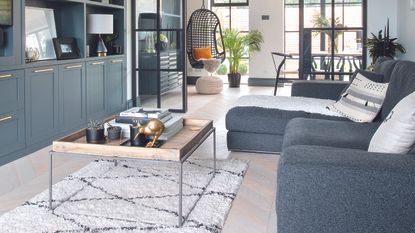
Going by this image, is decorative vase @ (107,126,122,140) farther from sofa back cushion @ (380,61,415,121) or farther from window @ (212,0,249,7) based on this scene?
window @ (212,0,249,7)

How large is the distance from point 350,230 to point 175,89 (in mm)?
5030

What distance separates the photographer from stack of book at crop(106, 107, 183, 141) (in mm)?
2848

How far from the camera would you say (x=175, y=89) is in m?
6.57

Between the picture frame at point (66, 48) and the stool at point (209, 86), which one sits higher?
the picture frame at point (66, 48)

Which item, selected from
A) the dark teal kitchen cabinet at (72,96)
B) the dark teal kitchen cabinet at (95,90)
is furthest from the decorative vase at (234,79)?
the dark teal kitchen cabinet at (72,96)

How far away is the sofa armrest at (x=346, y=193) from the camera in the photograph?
165 centimetres

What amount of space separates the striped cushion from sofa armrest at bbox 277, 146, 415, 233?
5.53 ft

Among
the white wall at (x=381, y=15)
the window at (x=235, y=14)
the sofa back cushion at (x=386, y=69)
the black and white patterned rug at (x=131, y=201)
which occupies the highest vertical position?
the window at (x=235, y=14)

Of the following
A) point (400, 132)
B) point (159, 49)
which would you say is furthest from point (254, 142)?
point (159, 49)

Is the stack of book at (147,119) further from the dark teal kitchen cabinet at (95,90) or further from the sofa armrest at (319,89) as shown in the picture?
the dark teal kitchen cabinet at (95,90)

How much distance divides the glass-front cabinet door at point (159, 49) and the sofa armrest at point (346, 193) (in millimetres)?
4784

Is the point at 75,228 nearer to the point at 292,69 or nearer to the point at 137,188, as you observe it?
the point at 137,188

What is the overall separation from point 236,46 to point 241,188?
6822 millimetres

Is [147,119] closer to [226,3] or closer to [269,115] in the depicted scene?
[269,115]
